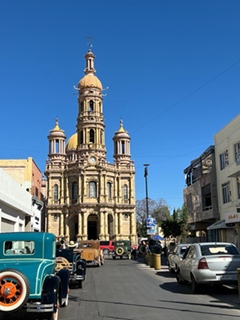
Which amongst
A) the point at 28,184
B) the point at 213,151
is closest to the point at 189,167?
the point at 213,151

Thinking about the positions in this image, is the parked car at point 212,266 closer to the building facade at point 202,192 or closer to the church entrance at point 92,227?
the building facade at point 202,192

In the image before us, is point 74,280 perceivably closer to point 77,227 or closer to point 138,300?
point 138,300

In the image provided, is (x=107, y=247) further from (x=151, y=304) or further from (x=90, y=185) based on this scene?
(x=151, y=304)

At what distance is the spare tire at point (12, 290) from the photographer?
24.3ft

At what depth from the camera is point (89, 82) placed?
75750 mm

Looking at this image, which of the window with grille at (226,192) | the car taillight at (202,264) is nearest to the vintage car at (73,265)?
the car taillight at (202,264)

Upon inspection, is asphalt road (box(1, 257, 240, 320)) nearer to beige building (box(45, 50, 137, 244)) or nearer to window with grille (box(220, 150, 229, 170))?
window with grille (box(220, 150, 229, 170))

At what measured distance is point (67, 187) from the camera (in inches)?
2832

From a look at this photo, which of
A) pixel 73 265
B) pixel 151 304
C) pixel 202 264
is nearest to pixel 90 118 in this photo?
pixel 73 265

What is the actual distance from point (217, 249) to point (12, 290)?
770cm

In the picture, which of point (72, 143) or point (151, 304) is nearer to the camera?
point (151, 304)

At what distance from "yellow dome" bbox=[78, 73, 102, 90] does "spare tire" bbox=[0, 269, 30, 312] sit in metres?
69.7

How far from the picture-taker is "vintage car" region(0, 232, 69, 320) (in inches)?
292

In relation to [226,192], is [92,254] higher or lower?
lower
